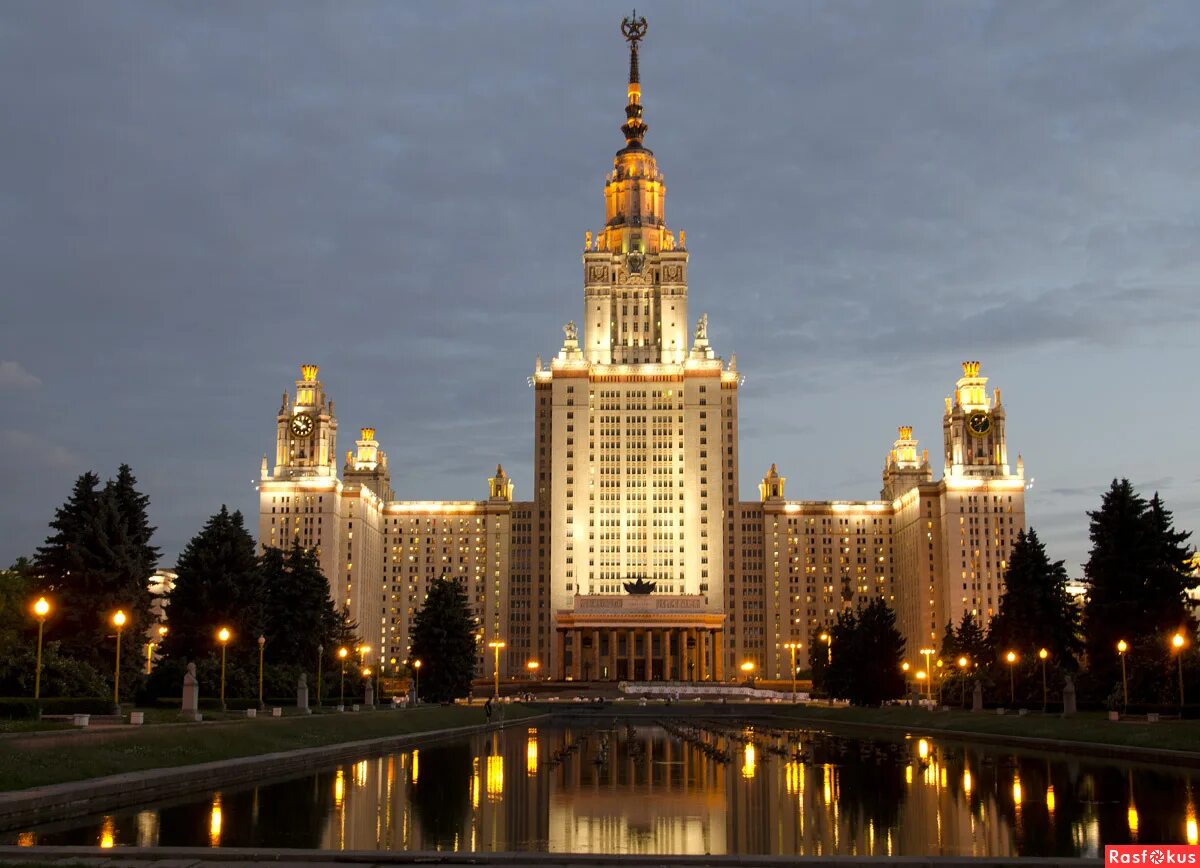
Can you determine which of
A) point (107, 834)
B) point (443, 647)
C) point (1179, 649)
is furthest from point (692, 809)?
point (443, 647)

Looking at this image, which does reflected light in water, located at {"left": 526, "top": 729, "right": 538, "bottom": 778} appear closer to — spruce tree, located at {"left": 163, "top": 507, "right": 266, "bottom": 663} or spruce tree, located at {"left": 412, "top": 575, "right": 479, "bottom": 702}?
spruce tree, located at {"left": 163, "top": 507, "right": 266, "bottom": 663}

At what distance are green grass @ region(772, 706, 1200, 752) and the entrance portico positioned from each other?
88.9 meters

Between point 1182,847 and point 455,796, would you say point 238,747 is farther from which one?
point 1182,847

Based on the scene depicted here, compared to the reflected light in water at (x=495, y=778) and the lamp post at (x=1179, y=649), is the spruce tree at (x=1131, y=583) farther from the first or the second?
the reflected light in water at (x=495, y=778)

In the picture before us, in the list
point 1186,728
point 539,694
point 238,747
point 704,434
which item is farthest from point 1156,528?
point 704,434

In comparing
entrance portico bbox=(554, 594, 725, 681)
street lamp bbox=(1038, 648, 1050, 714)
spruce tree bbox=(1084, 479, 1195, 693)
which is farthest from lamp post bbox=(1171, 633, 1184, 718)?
entrance portico bbox=(554, 594, 725, 681)

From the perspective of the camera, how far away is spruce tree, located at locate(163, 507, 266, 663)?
252ft

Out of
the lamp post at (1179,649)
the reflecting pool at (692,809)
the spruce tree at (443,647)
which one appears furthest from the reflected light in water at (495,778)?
the spruce tree at (443,647)

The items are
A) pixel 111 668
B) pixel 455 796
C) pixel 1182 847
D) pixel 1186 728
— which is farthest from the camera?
pixel 111 668

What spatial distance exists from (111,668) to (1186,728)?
4997 cm

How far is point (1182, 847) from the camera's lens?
20984mm

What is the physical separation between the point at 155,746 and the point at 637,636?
504 feet

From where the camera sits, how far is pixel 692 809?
29.8 m

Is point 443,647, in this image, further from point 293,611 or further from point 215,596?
point 215,596
